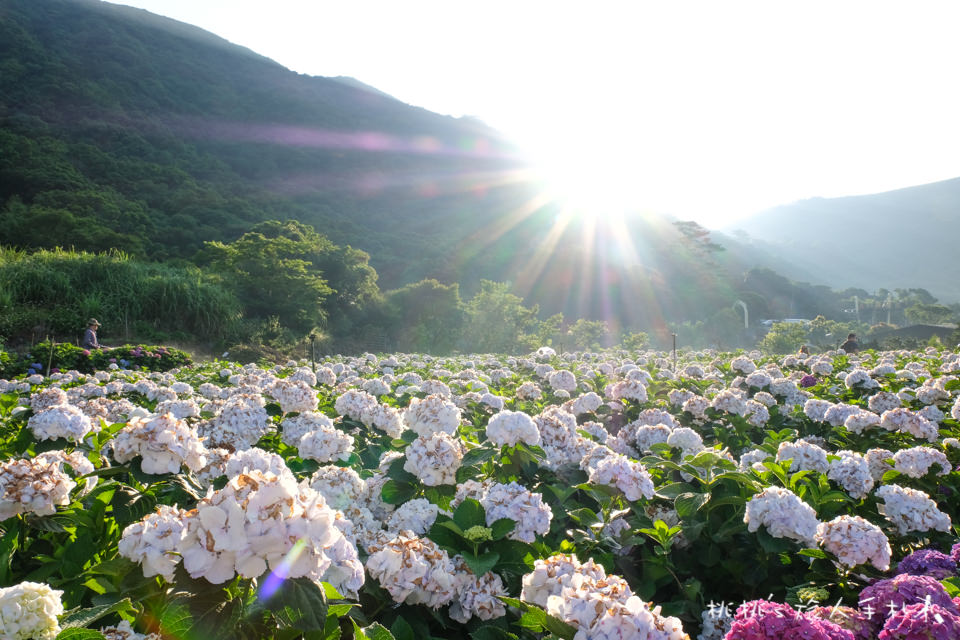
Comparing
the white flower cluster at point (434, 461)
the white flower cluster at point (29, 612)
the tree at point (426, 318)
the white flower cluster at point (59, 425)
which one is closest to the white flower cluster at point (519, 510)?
the white flower cluster at point (434, 461)

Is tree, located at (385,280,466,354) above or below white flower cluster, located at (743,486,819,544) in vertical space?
below

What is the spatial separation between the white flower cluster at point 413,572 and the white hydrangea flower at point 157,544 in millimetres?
543

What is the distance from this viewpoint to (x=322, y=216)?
54.2 meters

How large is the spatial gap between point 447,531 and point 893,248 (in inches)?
8838

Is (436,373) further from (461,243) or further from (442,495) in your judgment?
(461,243)

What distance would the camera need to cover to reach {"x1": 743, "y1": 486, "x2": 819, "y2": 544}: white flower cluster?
191 centimetres

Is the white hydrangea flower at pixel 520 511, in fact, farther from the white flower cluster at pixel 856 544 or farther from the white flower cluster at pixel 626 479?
the white flower cluster at pixel 856 544

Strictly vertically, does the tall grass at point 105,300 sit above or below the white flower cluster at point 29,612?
below

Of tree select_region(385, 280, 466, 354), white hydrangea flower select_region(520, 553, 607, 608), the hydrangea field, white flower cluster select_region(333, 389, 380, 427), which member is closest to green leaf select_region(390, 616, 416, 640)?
the hydrangea field

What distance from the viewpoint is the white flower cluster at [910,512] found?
2.25 metres

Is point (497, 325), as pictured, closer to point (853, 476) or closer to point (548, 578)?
point (853, 476)

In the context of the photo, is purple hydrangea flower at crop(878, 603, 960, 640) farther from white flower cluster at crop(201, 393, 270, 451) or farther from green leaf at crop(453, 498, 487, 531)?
white flower cluster at crop(201, 393, 270, 451)

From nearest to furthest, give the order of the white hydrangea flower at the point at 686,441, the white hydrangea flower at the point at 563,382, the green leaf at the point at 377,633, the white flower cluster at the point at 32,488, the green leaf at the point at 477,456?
the green leaf at the point at 377,633
the white flower cluster at the point at 32,488
the green leaf at the point at 477,456
the white hydrangea flower at the point at 686,441
the white hydrangea flower at the point at 563,382

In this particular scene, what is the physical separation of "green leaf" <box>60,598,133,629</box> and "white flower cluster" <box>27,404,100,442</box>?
5.69ft
